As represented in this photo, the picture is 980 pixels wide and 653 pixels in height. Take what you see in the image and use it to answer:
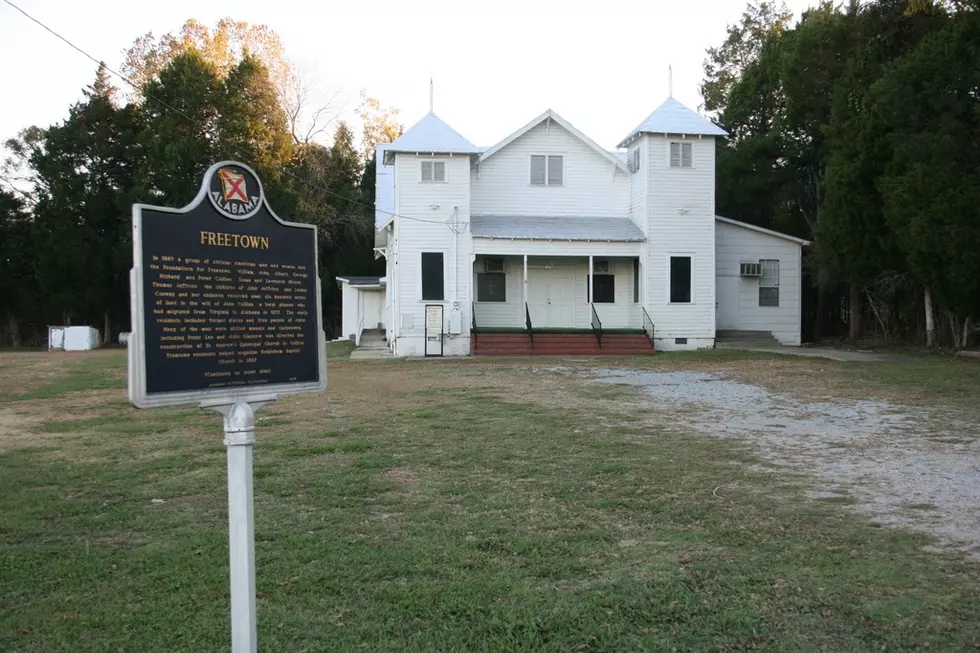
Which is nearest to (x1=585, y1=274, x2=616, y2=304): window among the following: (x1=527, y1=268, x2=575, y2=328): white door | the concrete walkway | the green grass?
(x1=527, y1=268, x2=575, y2=328): white door

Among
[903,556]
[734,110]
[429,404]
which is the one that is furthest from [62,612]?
[734,110]

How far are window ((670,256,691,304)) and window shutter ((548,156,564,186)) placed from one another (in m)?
4.68

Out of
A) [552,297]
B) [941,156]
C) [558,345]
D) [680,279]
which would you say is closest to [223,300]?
[941,156]

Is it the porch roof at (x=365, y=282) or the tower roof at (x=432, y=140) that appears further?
the porch roof at (x=365, y=282)

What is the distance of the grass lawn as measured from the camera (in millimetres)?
4223

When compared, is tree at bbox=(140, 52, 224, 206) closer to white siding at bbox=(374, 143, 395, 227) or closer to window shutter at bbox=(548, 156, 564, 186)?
white siding at bbox=(374, 143, 395, 227)

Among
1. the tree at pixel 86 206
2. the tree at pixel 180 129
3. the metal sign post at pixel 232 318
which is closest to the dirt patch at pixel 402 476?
the metal sign post at pixel 232 318

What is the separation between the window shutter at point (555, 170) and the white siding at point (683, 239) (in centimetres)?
279

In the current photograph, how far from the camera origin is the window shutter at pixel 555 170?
94.3 feet

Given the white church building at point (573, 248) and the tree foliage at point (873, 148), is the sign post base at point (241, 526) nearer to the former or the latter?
the tree foliage at point (873, 148)

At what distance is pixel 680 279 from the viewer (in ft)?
91.2

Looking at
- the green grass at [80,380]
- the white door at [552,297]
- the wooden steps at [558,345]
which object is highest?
the white door at [552,297]

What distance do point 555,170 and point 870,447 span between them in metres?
20.7

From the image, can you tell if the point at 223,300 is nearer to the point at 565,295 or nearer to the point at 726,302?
the point at 565,295
